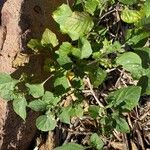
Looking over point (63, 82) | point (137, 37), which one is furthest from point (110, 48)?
point (63, 82)

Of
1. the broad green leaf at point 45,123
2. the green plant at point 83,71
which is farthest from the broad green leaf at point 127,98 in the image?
the broad green leaf at point 45,123

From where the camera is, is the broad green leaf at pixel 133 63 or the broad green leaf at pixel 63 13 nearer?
the broad green leaf at pixel 133 63

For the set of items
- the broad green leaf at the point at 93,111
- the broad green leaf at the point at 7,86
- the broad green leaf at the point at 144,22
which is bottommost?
the broad green leaf at the point at 93,111

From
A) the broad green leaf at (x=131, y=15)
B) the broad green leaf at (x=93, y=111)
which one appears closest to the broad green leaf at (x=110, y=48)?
the broad green leaf at (x=131, y=15)

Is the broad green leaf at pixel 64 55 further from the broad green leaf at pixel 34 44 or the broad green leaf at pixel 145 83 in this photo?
the broad green leaf at pixel 145 83

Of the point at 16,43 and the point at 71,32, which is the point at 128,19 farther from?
the point at 16,43

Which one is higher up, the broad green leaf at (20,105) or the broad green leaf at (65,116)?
the broad green leaf at (20,105)

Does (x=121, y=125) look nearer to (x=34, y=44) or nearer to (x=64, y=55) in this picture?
(x=64, y=55)

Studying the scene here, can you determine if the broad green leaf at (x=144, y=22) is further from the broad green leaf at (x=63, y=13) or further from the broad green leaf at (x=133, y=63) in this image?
the broad green leaf at (x=63, y=13)
